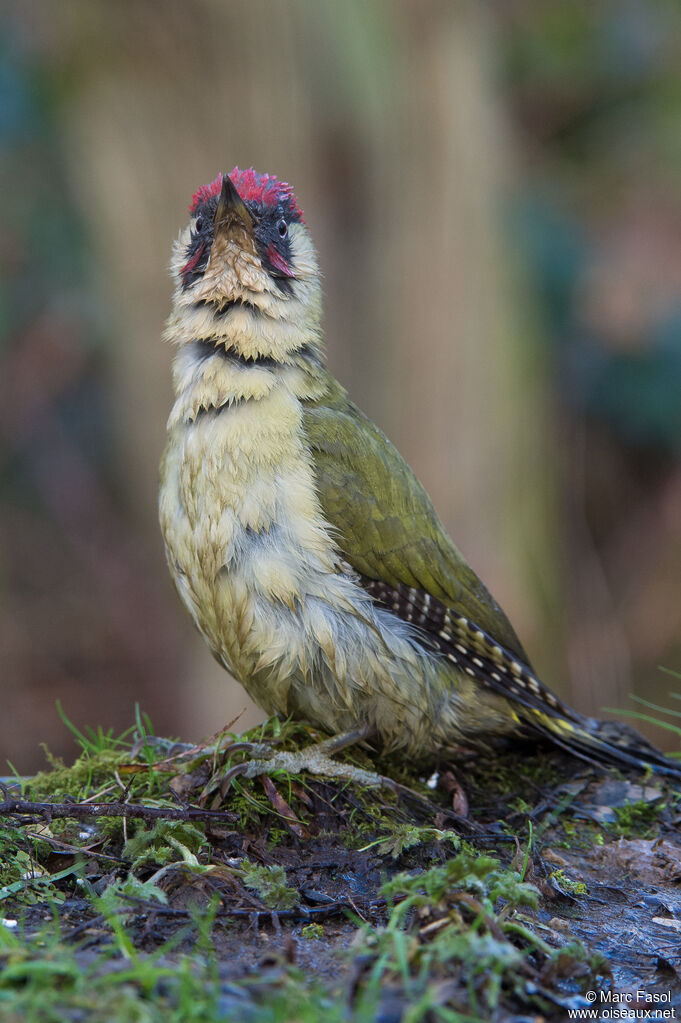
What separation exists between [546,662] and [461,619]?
427cm

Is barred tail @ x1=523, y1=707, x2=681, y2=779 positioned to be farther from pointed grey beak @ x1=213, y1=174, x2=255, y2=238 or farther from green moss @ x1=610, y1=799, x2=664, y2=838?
pointed grey beak @ x1=213, y1=174, x2=255, y2=238

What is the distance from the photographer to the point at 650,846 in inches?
150

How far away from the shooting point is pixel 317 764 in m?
3.87

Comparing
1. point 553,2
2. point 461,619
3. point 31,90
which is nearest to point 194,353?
point 461,619

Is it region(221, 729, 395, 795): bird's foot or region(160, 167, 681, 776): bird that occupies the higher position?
region(160, 167, 681, 776): bird

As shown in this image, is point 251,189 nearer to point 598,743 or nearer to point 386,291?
point 598,743

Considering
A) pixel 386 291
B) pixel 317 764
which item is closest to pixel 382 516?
pixel 317 764

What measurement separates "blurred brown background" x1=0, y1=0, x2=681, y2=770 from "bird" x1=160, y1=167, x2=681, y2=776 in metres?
3.61

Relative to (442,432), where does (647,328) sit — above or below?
above

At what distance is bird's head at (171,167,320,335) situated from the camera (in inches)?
162

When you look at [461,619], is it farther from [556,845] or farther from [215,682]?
[215,682]

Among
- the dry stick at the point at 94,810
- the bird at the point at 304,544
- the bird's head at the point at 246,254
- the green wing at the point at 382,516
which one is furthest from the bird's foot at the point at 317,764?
the bird's head at the point at 246,254

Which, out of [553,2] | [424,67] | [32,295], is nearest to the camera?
[424,67]

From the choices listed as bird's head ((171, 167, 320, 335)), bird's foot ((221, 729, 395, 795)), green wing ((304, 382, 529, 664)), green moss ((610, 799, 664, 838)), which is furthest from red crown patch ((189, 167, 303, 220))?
green moss ((610, 799, 664, 838))
